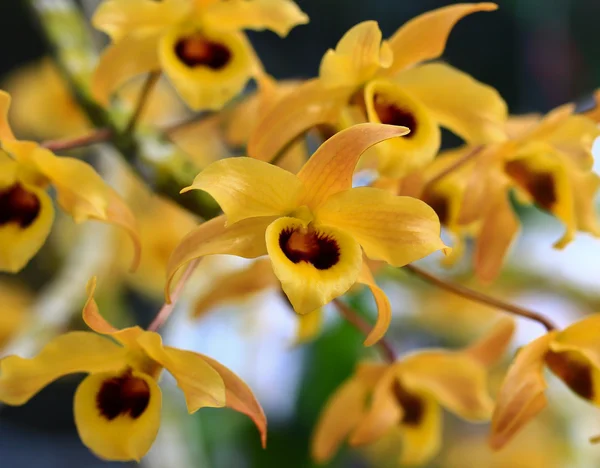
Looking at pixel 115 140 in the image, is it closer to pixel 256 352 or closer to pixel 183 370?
pixel 183 370

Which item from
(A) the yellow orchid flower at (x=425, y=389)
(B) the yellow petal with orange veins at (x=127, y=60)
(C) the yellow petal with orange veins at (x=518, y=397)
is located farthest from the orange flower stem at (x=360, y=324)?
(B) the yellow petal with orange veins at (x=127, y=60)

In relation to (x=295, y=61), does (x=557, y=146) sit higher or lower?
higher

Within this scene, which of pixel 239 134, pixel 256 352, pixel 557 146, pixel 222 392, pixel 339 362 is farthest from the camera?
pixel 256 352

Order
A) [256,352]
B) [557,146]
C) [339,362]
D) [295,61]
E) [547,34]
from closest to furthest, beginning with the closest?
[557,146] < [339,362] < [256,352] < [295,61] < [547,34]

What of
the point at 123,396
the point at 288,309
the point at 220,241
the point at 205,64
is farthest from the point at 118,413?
the point at 288,309

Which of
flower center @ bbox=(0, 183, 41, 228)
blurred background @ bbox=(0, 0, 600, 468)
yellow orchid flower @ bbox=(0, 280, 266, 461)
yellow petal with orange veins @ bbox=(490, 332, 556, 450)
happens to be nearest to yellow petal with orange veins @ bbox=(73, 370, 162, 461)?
yellow orchid flower @ bbox=(0, 280, 266, 461)

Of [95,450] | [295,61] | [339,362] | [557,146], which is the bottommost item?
[339,362]

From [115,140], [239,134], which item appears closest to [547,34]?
[239,134]

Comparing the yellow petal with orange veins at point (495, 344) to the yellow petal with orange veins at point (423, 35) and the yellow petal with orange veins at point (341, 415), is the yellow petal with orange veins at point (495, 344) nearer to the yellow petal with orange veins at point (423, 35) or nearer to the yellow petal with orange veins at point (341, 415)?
the yellow petal with orange veins at point (341, 415)
